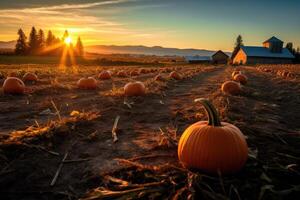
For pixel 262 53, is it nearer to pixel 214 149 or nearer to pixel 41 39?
pixel 41 39

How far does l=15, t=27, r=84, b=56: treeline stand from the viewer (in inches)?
3366

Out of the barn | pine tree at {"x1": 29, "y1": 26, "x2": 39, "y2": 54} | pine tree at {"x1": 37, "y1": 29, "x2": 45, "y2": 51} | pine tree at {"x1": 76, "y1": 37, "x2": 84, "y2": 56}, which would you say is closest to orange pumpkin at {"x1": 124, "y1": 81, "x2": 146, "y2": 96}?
pine tree at {"x1": 29, "y1": 26, "x2": 39, "y2": 54}

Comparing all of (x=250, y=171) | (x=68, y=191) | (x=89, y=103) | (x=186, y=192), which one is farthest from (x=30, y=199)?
(x=89, y=103)

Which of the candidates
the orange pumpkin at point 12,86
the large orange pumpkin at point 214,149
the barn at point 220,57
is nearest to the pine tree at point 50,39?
the barn at point 220,57

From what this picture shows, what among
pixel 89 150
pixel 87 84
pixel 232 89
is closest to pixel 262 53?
pixel 232 89

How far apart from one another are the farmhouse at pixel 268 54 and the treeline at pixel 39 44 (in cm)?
5489

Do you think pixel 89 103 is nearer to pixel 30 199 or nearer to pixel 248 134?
pixel 248 134

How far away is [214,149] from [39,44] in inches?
3769

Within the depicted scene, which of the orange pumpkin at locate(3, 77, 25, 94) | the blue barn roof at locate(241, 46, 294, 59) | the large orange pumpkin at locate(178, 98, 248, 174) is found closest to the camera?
the large orange pumpkin at locate(178, 98, 248, 174)

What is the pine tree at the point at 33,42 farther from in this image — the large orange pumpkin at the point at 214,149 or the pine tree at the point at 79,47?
the large orange pumpkin at the point at 214,149

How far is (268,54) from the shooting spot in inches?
3381

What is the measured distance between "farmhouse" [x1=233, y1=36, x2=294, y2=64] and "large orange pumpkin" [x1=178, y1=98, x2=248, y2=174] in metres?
84.8

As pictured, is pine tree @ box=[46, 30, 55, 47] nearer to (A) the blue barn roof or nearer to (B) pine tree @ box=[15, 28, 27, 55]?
(B) pine tree @ box=[15, 28, 27, 55]

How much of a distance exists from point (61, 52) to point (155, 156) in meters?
100
